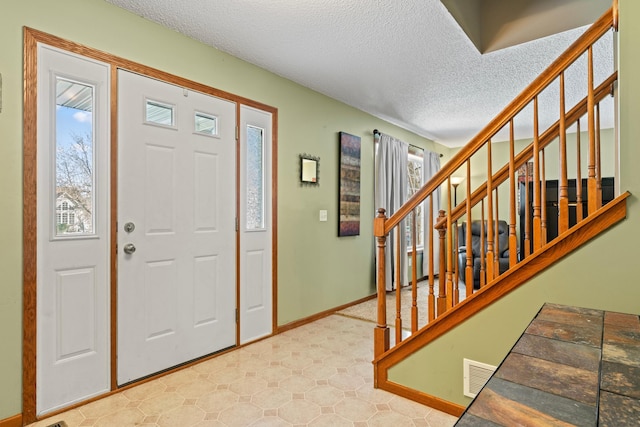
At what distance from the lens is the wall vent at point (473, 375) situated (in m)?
1.82

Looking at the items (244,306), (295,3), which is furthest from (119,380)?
(295,3)

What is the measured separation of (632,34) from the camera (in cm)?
146

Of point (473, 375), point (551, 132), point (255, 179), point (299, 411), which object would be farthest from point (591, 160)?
point (255, 179)

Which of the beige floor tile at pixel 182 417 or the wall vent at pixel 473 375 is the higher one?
the wall vent at pixel 473 375

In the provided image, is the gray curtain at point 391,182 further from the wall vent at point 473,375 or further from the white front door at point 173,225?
the wall vent at point 473,375

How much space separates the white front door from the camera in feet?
7.47

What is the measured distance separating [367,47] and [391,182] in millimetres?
2385

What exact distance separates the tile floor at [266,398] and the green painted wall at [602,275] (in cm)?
54

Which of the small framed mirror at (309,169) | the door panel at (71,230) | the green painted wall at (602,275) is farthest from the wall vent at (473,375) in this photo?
the small framed mirror at (309,169)

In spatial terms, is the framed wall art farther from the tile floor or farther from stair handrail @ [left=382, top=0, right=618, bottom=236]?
stair handrail @ [left=382, top=0, right=618, bottom=236]

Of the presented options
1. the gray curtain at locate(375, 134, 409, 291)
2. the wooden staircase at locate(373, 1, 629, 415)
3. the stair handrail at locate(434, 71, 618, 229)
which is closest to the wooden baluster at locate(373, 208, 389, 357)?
the wooden staircase at locate(373, 1, 629, 415)

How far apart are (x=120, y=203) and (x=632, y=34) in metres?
2.77

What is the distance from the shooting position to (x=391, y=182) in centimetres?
487

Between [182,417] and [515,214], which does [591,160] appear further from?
[182,417]
